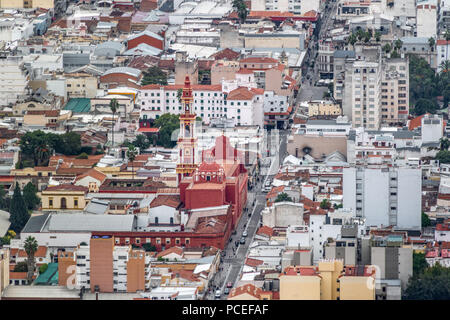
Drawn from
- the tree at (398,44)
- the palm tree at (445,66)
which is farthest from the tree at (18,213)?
the palm tree at (445,66)

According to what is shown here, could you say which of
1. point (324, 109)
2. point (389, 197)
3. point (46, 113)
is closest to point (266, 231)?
point (389, 197)

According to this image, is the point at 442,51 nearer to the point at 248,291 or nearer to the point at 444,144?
the point at 444,144

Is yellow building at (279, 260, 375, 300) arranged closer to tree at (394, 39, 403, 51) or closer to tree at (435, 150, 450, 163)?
tree at (435, 150, 450, 163)

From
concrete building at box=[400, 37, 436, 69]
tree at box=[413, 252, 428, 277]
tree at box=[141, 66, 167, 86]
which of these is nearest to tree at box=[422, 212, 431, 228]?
tree at box=[413, 252, 428, 277]

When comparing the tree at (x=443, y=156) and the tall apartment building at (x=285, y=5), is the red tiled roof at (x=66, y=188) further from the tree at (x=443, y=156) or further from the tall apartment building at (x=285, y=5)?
the tall apartment building at (x=285, y=5)
